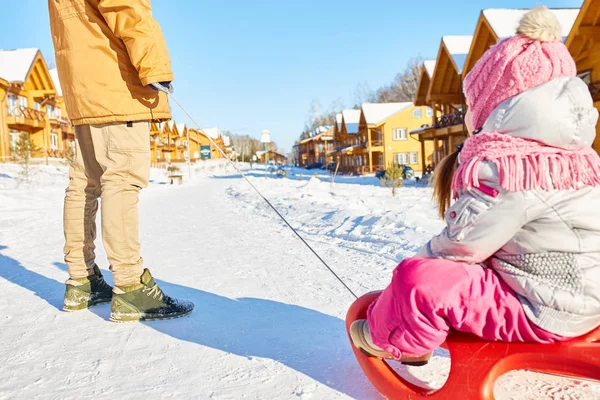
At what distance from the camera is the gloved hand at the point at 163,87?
2009mm

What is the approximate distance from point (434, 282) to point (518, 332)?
0.24m

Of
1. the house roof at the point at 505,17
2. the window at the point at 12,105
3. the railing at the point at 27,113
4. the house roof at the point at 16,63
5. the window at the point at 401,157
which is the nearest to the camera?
the house roof at the point at 505,17

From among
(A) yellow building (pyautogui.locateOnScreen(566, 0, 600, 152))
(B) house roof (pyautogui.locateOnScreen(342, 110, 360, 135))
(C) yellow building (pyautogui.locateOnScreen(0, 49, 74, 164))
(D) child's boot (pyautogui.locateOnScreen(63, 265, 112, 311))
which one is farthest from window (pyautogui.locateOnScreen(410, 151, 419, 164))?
(D) child's boot (pyautogui.locateOnScreen(63, 265, 112, 311))

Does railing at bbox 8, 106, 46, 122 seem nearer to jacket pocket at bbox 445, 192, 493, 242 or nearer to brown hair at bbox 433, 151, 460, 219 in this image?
brown hair at bbox 433, 151, 460, 219

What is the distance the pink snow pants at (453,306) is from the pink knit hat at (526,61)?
479mm

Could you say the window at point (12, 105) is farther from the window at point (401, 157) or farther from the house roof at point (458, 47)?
the window at point (401, 157)

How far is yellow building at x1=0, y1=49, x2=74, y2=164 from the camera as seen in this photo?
2644cm

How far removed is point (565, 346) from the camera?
109 centimetres

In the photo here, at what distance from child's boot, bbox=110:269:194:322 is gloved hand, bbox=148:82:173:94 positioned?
0.88 m

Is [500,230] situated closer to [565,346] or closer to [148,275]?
[565,346]

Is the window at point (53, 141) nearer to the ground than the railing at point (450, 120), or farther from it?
farther from it

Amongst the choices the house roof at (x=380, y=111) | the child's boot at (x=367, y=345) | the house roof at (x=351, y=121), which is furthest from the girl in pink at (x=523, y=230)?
the house roof at (x=351, y=121)

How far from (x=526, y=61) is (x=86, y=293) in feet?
7.16

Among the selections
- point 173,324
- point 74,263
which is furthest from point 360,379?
point 74,263
